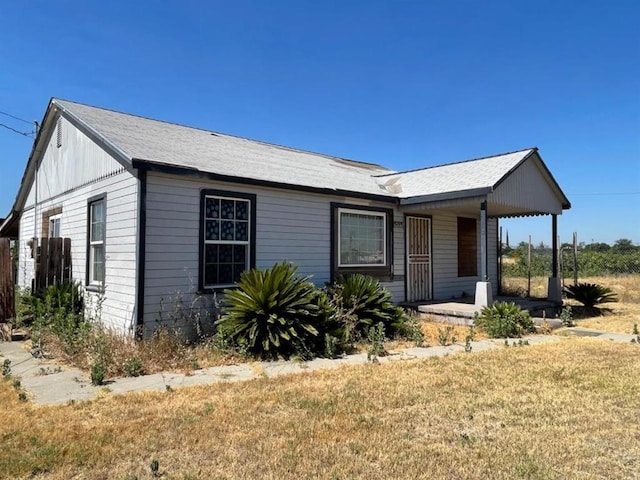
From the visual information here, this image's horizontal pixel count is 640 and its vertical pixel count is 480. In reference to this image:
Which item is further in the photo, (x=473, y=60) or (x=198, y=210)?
(x=473, y=60)

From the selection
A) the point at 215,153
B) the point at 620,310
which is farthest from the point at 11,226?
the point at 620,310

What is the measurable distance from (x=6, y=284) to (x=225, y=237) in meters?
4.81

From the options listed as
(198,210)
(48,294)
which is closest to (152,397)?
(198,210)

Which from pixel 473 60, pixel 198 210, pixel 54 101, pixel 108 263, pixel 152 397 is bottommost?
pixel 152 397

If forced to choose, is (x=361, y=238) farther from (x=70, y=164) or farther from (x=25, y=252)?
(x=25, y=252)

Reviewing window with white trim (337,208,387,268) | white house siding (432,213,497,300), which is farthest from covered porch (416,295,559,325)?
window with white trim (337,208,387,268)

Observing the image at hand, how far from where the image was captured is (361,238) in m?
10.5

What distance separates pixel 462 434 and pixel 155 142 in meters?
7.50

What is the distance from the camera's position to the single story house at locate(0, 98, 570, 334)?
7266mm

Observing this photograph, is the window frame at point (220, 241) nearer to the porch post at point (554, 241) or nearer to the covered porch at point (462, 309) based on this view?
the covered porch at point (462, 309)

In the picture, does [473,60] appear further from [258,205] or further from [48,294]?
[48,294]

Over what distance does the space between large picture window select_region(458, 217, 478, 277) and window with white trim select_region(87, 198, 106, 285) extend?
962 centimetres

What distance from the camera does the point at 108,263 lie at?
791cm

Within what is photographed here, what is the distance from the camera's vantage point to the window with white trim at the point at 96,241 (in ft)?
27.7
